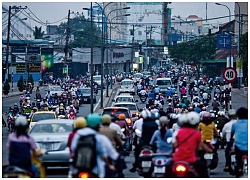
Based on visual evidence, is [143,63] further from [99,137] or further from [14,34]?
[99,137]

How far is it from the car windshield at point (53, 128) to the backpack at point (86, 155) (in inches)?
302

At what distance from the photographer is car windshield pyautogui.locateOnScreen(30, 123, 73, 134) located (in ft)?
65.7

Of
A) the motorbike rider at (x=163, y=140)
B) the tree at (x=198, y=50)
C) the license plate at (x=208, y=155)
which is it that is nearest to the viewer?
the motorbike rider at (x=163, y=140)

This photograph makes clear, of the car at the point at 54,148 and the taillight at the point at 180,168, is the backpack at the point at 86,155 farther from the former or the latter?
the car at the point at 54,148

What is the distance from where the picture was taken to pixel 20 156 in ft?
43.5

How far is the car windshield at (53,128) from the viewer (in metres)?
20.0

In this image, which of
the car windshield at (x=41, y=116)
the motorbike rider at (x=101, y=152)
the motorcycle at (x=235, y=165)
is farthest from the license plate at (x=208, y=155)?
the car windshield at (x=41, y=116)

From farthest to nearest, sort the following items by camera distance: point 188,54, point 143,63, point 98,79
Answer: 1. point 143,63
2. point 188,54
3. point 98,79

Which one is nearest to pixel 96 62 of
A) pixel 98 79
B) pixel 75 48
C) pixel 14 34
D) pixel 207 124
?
pixel 75 48

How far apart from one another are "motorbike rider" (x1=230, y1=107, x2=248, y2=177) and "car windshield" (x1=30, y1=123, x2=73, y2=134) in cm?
471

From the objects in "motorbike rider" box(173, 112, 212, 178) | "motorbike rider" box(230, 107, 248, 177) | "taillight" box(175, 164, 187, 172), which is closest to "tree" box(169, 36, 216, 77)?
"motorbike rider" box(230, 107, 248, 177)

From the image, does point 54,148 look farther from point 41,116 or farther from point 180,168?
point 41,116

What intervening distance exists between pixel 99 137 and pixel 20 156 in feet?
5.27

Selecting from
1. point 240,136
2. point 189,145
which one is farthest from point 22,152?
point 240,136
